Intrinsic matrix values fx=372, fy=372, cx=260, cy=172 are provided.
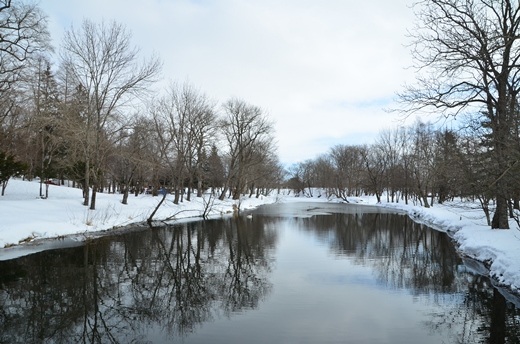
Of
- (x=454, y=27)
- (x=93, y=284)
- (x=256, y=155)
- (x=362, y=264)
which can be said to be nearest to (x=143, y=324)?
(x=93, y=284)

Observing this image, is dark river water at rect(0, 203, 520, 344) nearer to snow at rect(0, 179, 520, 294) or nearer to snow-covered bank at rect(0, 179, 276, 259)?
snow at rect(0, 179, 520, 294)

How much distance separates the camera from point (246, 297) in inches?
410

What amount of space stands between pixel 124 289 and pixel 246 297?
360cm

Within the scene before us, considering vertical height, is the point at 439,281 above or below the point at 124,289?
above

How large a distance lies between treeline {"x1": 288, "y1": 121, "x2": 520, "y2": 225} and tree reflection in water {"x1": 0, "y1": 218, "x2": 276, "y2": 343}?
25.8ft

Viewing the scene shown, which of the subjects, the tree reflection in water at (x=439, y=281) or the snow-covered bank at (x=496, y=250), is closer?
the tree reflection in water at (x=439, y=281)

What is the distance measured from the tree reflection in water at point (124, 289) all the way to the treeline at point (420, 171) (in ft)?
25.8

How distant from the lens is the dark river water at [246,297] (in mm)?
7766

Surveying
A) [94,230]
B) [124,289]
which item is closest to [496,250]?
[124,289]

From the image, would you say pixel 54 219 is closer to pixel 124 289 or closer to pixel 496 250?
pixel 124 289

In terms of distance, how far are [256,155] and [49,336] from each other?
169 feet

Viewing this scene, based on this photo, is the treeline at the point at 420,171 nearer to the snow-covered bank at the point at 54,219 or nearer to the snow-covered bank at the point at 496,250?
the snow-covered bank at the point at 496,250

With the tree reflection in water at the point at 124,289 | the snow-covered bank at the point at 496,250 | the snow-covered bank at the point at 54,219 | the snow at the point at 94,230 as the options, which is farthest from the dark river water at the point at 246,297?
the snow-covered bank at the point at 54,219

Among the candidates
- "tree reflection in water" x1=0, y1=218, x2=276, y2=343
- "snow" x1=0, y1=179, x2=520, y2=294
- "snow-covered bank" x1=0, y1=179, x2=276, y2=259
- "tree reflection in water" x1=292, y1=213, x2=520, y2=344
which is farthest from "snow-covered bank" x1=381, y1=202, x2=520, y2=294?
"snow-covered bank" x1=0, y1=179, x2=276, y2=259
